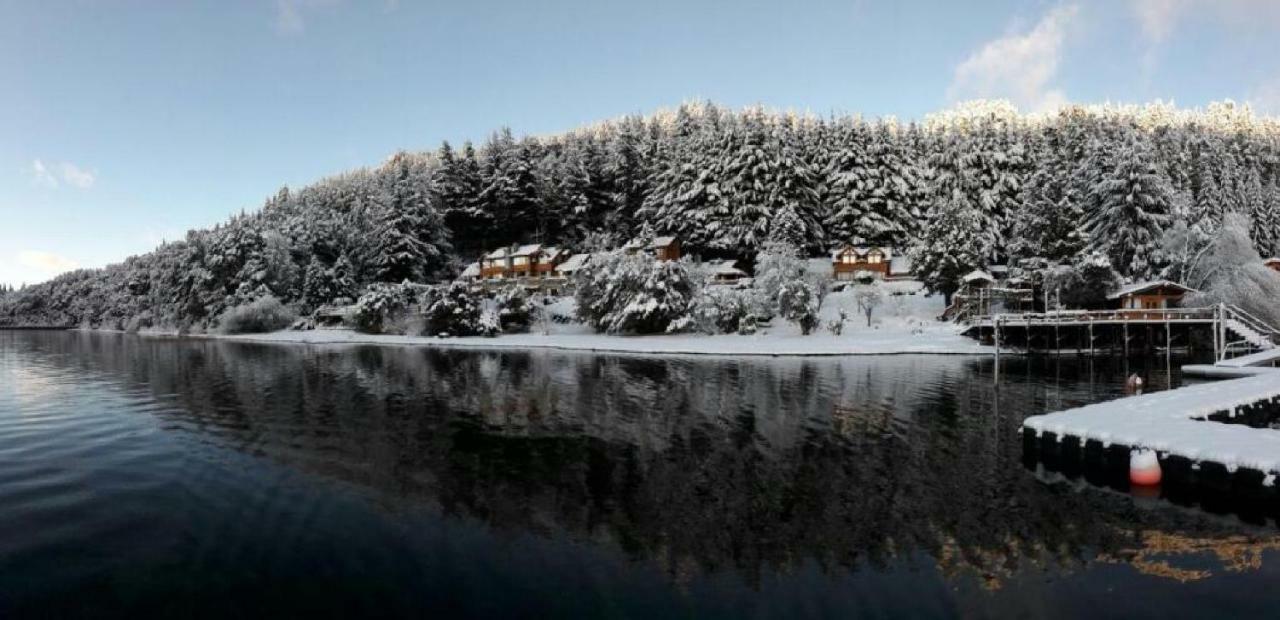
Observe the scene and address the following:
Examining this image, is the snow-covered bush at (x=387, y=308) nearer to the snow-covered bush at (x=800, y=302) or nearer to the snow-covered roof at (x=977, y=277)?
the snow-covered bush at (x=800, y=302)

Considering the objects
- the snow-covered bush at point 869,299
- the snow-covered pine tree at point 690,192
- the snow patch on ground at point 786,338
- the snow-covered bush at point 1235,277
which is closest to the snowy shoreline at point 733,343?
the snow patch on ground at point 786,338

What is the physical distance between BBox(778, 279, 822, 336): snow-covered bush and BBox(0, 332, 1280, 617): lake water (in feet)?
101

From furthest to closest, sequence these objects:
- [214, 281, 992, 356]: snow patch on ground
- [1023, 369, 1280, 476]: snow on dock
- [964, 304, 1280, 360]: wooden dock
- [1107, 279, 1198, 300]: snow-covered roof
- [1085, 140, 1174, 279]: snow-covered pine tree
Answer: [1085, 140, 1174, 279]: snow-covered pine tree < [1107, 279, 1198, 300]: snow-covered roof < [214, 281, 992, 356]: snow patch on ground < [964, 304, 1280, 360]: wooden dock < [1023, 369, 1280, 476]: snow on dock

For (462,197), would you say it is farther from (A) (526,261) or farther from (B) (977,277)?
(B) (977,277)

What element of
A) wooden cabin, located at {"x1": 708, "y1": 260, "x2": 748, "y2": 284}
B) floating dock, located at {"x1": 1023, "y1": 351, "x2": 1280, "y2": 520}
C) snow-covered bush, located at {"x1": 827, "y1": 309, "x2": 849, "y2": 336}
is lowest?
floating dock, located at {"x1": 1023, "y1": 351, "x2": 1280, "y2": 520}

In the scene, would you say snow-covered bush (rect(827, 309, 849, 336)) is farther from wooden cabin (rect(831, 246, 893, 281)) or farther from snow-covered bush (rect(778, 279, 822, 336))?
wooden cabin (rect(831, 246, 893, 281))

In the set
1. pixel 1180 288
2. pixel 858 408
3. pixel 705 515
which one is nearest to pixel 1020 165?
pixel 1180 288

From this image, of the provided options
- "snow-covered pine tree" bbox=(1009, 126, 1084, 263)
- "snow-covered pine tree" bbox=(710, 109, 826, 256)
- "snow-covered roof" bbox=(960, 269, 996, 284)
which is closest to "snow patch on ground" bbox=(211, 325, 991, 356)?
"snow-covered roof" bbox=(960, 269, 996, 284)

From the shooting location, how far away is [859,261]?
8138 centimetres

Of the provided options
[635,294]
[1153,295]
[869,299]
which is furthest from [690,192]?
[1153,295]

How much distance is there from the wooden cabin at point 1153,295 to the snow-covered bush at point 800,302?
78.8ft

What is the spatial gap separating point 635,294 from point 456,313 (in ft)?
64.3

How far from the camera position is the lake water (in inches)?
447

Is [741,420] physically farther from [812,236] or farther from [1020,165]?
[1020,165]
